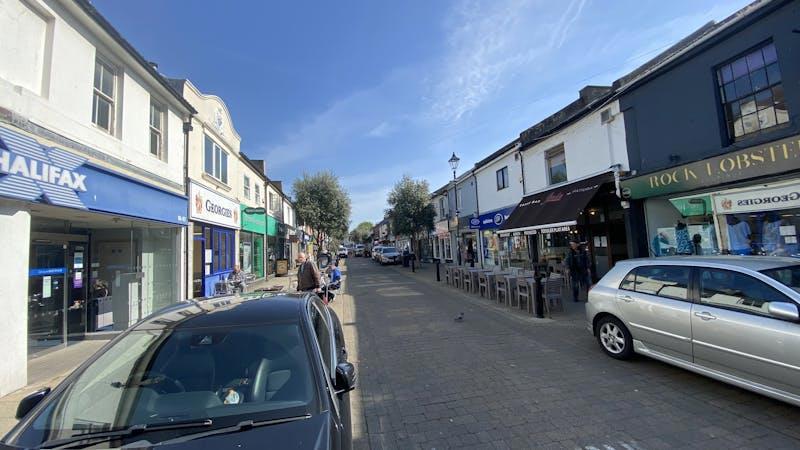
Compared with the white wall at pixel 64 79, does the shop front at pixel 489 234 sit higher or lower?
lower

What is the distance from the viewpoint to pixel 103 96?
714 cm

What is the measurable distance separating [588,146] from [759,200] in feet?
16.4

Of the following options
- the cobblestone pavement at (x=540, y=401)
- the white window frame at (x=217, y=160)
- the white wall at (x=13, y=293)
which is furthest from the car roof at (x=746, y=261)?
the white window frame at (x=217, y=160)

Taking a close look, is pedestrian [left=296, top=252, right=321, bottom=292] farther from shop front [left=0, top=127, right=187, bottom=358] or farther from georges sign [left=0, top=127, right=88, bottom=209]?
georges sign [left=0, top=127, right=88, bottom=209]

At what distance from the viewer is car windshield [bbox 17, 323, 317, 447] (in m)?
1.96

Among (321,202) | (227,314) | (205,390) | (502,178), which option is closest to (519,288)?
(227,314)

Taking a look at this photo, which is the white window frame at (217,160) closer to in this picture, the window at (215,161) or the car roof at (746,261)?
the window at (215,161)

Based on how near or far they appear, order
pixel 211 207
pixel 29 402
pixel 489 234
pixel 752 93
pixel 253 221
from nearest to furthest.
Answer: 1. pixel 29 402
2. pixel 752 93
3. pixel 211 207
4. pixel 253 221
5. pixel 489 234

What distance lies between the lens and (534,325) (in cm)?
772

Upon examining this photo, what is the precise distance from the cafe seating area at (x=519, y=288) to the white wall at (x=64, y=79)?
33.1 ft

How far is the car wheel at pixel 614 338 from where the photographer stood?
16.9 feet

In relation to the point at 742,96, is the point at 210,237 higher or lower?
lower

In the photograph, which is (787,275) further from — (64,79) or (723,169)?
(64,79)

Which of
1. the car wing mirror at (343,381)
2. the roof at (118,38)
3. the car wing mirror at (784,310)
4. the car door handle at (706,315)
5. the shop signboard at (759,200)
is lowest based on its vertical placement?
the car door handle at (706,315)
